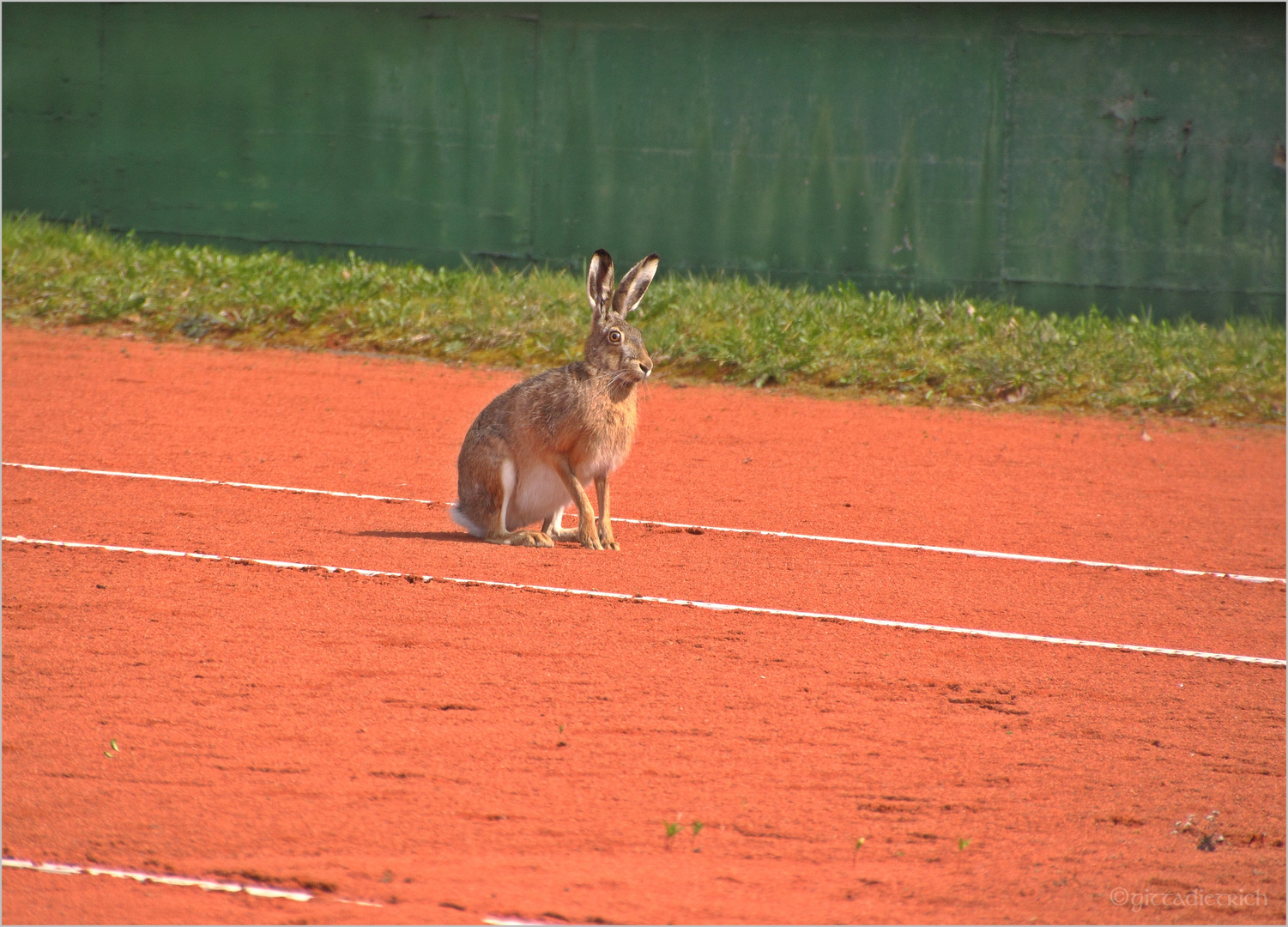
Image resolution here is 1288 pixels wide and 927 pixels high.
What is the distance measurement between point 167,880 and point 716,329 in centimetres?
1084

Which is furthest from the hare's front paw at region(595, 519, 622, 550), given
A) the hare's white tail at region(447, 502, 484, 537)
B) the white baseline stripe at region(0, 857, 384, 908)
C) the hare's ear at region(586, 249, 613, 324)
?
the white baseline stripe at region(0, 857, 384, 908)

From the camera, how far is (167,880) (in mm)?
3338

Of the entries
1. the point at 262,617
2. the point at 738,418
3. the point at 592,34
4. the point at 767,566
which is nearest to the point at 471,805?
the point at 262,617

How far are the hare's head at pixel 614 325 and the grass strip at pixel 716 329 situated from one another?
18.8 ft

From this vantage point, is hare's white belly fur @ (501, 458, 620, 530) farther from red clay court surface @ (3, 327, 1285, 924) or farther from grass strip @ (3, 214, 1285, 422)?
grass strip @ (3, 214, 1285, 422)

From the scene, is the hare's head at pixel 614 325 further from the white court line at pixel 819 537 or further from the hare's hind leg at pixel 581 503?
the white court line at pixel 819 537

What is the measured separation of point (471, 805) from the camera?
382 centimetres

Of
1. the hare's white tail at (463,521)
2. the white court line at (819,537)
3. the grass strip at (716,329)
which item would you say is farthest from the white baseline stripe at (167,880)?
the grass strip at (716,329)

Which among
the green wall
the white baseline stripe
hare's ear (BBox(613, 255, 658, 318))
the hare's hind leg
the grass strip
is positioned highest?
the green wall

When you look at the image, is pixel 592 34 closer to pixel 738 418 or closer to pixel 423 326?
pixel 423 326

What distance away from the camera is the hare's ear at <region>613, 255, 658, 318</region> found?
695 centimetres

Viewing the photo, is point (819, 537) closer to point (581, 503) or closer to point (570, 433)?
point (581, 503)

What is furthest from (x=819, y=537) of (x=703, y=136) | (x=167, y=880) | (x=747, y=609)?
(x=703, y=136)

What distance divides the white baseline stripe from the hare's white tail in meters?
3.82
